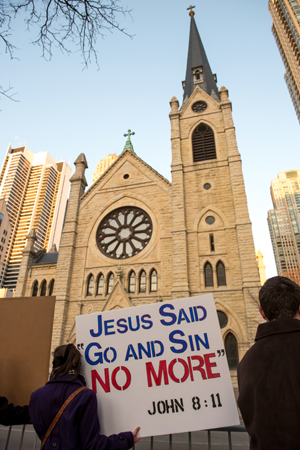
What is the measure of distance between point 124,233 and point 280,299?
17.4 metres

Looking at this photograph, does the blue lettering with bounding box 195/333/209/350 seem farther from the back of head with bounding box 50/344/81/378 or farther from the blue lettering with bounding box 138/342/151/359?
the back of head with bounding box 50/344/81/378

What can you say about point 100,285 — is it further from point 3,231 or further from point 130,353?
point 3,231

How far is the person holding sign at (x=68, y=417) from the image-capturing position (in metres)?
2.31

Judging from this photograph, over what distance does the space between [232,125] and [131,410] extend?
2021 centimetres

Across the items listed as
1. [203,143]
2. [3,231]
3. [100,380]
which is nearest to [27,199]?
[3,231]

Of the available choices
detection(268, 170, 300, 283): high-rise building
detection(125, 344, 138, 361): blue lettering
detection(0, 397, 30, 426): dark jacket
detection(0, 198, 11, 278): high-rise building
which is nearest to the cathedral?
detection(125, 344, 138, 361): blue lettering

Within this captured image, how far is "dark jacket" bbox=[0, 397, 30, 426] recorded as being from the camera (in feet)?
9.45

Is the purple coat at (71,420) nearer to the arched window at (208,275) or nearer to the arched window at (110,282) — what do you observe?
the arched window at (208,275)

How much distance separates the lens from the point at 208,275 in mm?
16453

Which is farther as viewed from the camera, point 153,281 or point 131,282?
point 131,282

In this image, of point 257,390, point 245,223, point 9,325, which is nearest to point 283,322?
point 257,390

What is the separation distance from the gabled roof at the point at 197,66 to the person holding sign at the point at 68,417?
2424cm

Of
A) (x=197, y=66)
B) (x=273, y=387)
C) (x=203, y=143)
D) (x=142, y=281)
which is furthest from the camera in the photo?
(x=197, y=66)

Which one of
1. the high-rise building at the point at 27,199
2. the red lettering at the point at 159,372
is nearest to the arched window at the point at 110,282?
the red lettering at the point at 159,372
